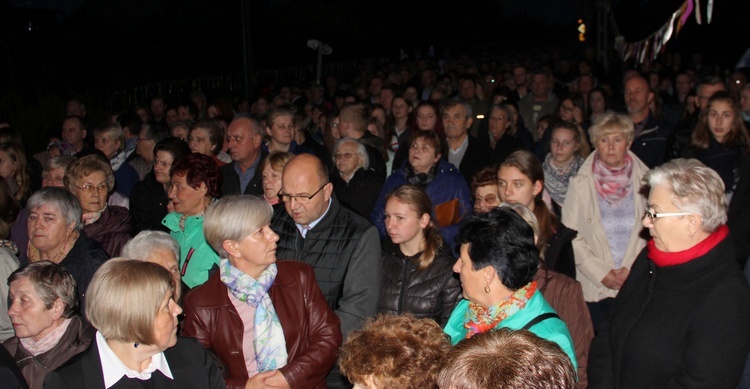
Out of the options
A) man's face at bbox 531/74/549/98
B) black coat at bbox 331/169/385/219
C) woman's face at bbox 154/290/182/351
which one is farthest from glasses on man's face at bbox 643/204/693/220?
man's face at bbox 531/74/549/98

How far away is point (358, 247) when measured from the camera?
169 inches

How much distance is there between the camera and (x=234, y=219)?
12.4ft

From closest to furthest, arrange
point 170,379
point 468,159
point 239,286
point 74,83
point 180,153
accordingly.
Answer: point 170,379 → point 239,286 → point 180,153 → point 468,159 → point 74,83

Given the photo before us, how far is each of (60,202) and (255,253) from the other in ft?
5.11

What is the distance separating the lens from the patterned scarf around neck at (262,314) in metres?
3.68

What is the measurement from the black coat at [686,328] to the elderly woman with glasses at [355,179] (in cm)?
310

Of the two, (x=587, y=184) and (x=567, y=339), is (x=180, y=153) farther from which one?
(x=567, y=339)

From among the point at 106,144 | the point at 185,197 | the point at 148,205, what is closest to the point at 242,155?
the point at 148,205

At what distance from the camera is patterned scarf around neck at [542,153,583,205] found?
6.33m

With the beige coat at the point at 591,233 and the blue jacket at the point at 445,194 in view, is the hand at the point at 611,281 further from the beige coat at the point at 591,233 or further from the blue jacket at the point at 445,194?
the blue jacket at the point at 445,194

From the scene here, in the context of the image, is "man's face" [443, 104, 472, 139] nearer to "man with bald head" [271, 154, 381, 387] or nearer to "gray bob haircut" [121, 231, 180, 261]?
"man with bald head" [271, 154, 381, 387]

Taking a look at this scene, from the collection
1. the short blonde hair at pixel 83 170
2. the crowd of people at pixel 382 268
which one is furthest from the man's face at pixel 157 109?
the short blonde hair at pixel 83 170

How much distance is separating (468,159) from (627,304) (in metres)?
4.02

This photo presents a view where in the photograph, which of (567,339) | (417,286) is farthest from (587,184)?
(567,339)
